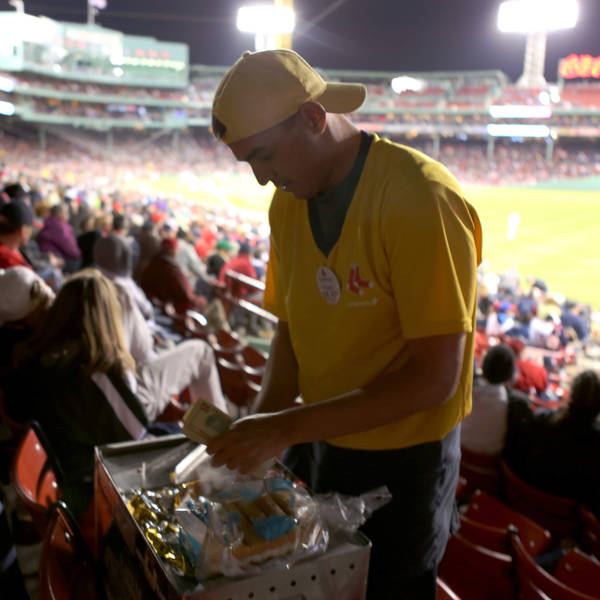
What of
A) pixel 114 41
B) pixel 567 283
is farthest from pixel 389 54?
pixel 567 283

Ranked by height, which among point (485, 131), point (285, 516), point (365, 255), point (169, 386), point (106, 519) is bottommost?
point (169, 386)

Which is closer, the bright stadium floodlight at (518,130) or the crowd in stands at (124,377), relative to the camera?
the crowd in stands at (124,377)

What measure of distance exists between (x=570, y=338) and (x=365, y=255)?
1224 centimetres

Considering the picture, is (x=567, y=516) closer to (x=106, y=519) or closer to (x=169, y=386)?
(x=169, y=386)

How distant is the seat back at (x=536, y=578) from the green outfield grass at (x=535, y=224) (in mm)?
19173

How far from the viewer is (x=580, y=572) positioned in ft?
7.23

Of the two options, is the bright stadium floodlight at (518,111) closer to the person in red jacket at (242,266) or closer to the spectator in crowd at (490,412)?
the person in red jacket at (242,266)

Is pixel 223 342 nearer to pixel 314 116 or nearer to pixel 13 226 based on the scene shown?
pixel 13 226

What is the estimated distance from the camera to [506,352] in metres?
3.57

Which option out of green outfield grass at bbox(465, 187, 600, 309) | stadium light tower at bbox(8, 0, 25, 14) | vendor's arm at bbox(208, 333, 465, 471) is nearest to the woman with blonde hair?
vendor's arm at bbox(208, 333, 465, 471)

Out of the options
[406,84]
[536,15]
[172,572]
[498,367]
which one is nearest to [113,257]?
[498,367]

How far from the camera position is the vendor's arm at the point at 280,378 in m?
1.50

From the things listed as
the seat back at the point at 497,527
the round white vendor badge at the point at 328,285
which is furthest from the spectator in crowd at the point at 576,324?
the round white vendor badge at the point at 328,285

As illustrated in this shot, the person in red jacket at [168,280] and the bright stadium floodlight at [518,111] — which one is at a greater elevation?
the bright stadium floodlight at [518,111]
